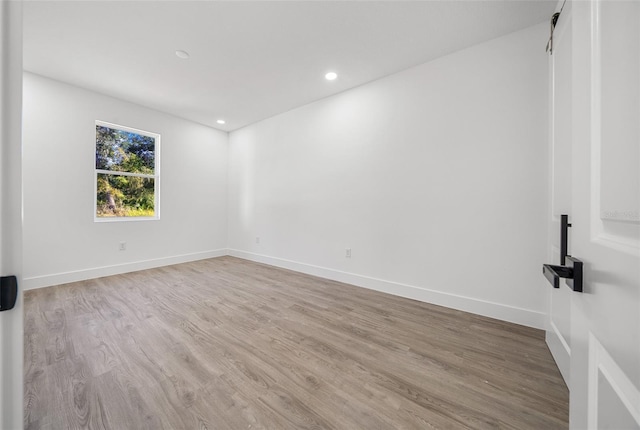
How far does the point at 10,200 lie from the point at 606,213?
Answer: 118cm

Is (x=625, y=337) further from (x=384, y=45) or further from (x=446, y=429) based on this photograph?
(x=384, y=45)

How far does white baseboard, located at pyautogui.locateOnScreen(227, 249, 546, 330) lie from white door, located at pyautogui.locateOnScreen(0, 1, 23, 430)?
9.38ft

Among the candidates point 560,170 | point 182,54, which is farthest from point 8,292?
point 182,54

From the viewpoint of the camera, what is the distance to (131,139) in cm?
387

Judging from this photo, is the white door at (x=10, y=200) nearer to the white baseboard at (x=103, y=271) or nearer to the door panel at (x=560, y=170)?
the door panel at (x=560, y=170)

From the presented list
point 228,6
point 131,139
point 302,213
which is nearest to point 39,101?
point 131,139

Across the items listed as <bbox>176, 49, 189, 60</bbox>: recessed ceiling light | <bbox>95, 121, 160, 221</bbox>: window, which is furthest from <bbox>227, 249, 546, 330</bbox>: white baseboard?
<bbox>176, 49, 189, 60</bbox>: recessed ceiling light

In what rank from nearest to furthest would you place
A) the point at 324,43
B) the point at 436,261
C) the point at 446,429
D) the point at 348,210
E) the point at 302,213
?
the point at 446,429
the point at 324,43
the point at 436,261
the point at 348,210
the point at 302,213

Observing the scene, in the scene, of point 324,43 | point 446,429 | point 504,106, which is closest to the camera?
point 446,429

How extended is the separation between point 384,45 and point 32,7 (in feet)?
10.2

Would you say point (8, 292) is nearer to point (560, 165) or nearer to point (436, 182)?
point (560, 165)

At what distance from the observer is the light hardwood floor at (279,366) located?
1204mm

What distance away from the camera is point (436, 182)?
2.59 metres

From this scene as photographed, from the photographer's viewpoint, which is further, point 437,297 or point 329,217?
point 329,217
